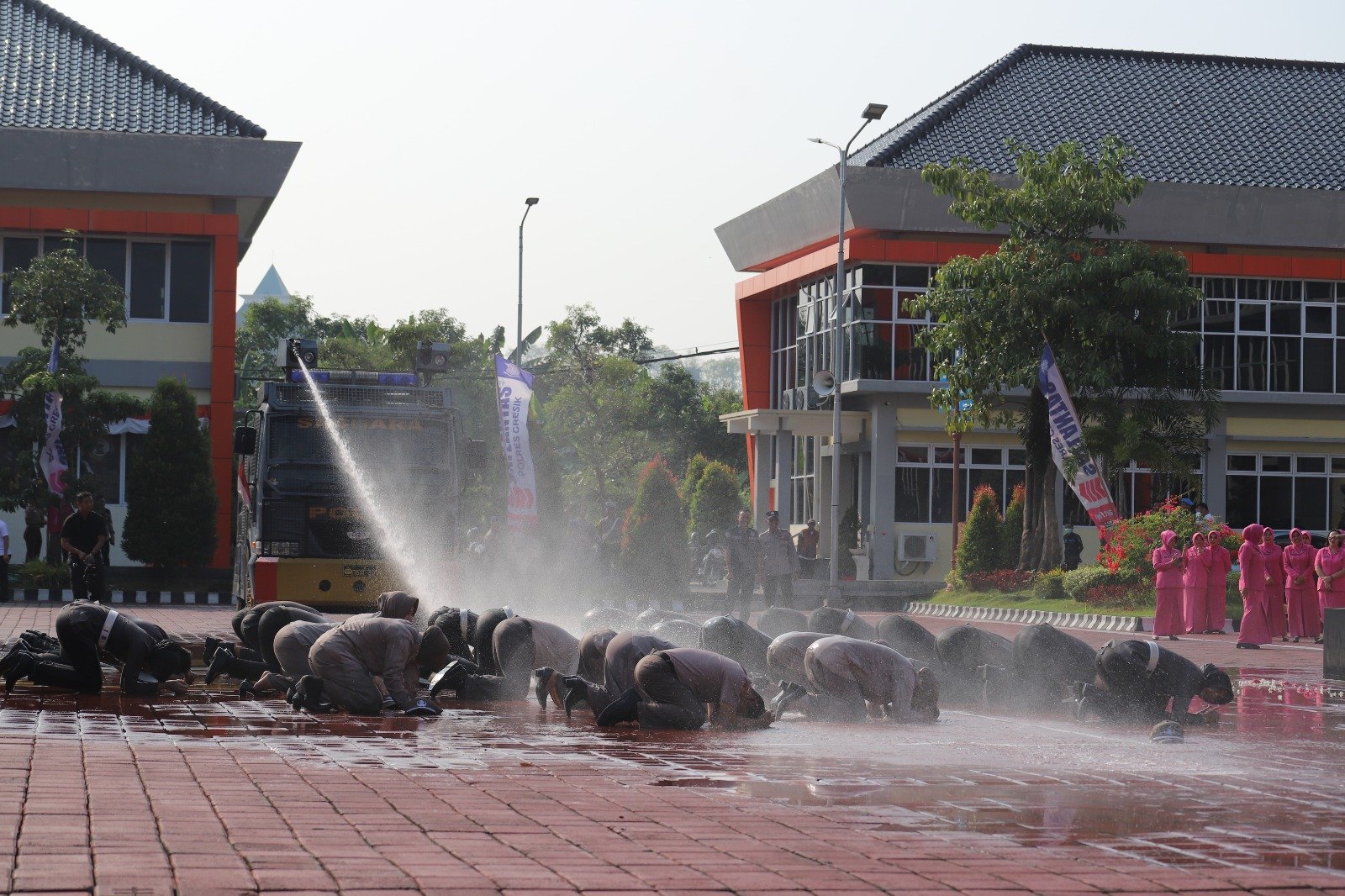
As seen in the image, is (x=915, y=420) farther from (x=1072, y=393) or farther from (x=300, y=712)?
(x=300, y=712)

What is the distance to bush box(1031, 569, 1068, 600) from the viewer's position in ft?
98.3

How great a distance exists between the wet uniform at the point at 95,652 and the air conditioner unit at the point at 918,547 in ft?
A: 99.4

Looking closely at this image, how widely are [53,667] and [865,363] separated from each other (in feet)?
101

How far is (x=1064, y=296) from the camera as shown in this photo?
30.7m

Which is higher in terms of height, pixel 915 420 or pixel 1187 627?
pixel 915 420

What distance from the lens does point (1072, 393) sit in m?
30.8

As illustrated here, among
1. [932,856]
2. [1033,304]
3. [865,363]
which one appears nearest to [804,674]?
[932,856]

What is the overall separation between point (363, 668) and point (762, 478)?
3789 centimetres

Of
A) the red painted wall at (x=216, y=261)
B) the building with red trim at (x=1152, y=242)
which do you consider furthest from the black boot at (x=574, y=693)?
the building with red trim at (x=1152, y=242)

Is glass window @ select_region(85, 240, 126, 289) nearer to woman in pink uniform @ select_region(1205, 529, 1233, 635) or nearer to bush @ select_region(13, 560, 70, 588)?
bush @ select_region(13, 560, 70, 588)

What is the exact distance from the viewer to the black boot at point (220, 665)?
14.1 meters

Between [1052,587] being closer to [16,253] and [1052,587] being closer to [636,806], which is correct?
[16,253]

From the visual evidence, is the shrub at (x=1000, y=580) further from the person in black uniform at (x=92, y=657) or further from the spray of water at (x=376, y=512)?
the person in black uniform at (x=92, y=657)

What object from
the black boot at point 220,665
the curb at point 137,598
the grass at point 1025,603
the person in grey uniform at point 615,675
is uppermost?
the person in grey uniform at point 615,675
